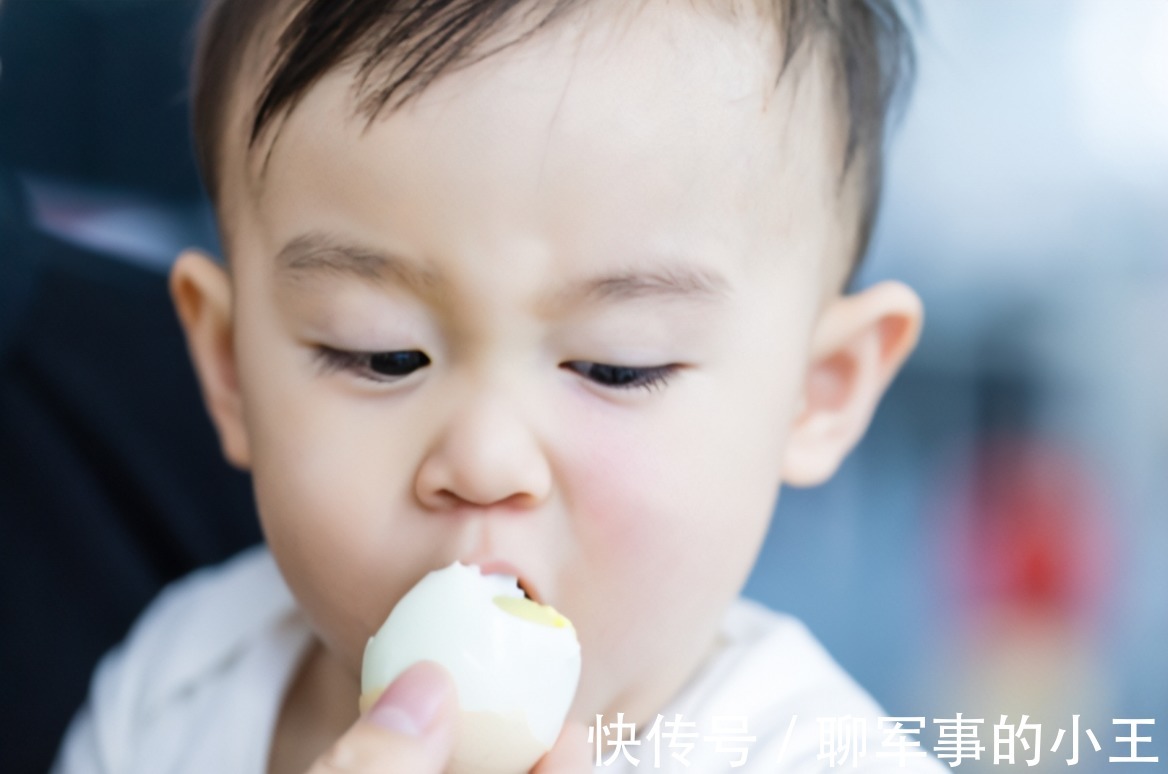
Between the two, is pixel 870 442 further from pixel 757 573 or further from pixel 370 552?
pixel 370 552

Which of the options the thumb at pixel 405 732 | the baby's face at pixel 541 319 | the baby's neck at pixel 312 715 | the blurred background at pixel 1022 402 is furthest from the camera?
the blurred background at pixel 1022 402

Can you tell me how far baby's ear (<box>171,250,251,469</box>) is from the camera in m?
1.09

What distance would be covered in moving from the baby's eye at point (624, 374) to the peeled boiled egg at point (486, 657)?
16 centimetres

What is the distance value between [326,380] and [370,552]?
5.3 inches

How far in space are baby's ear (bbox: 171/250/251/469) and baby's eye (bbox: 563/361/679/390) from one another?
15.5 inches

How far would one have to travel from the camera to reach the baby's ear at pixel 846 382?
1.09m

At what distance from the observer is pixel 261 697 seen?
1.19 meters

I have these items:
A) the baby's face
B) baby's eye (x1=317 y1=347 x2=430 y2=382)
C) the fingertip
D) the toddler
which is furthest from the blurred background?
the fingertip

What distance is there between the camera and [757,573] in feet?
5.22

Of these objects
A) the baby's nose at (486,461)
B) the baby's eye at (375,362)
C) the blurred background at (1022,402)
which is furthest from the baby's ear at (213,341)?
the blurred background at (1022,402)

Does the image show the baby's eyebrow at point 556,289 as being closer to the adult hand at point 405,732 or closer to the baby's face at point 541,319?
the baby's face at point 541,319

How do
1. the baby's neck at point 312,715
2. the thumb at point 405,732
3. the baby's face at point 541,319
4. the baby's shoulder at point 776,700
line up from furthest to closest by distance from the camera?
the baby's neck at point 312,715 → the baby's shoulder at point 776,700 → the baby's face at point 541,319 → the thumb at point 405,732

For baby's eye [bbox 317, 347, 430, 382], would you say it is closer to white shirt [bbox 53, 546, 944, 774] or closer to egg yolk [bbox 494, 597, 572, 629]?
egg yolk [bbox 494, 597, 572, 629]

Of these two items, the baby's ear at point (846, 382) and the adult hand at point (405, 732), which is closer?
the adult hand at point (405, 732)
